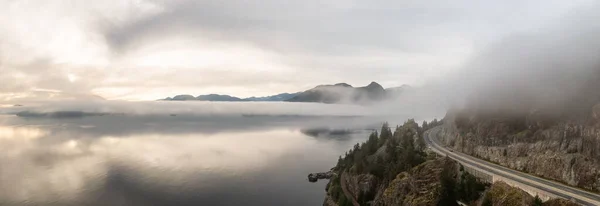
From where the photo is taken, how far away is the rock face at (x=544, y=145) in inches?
1756

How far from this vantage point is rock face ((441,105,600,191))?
4459 centimetres

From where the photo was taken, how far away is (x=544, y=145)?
51.6 meters

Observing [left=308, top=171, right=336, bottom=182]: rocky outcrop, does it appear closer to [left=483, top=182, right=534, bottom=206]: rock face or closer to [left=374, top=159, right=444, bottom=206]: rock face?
[left=374, top=159, right=444, bottom=206]: rock face

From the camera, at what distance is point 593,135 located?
45.5 metres

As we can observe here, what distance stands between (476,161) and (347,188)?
35.3m

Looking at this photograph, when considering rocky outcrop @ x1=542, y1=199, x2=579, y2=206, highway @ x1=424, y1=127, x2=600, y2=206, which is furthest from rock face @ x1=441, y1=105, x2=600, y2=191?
rocky outcrop @ x1=542, y1=199, x2=579, y2=206

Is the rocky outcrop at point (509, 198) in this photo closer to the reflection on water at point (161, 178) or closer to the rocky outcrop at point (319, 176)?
the reflection on water at point (161, 178)

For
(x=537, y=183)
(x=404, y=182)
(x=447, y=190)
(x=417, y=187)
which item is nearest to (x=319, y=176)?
(x=404, y=182)

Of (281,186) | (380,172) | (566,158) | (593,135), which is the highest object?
(593,135)

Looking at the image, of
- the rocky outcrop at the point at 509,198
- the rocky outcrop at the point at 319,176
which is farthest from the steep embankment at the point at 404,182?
the rocky outcrop at the point at 319,176

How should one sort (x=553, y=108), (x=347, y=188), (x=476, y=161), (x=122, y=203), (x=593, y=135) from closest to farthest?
(x=593, y=135), (x=553, y=108), (x=476, y=161), (x=347, y=188), (x=122, y=203)

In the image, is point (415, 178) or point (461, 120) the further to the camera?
point (461, 120)

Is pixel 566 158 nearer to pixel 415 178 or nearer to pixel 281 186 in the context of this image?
pixel 415 178

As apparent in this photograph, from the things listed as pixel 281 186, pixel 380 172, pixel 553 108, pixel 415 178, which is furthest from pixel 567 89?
pixel 281 186
